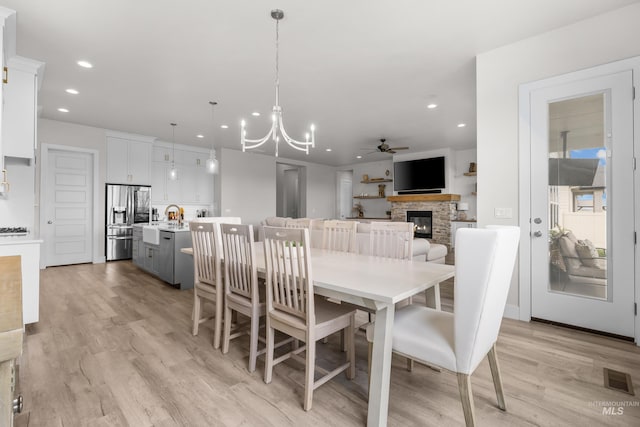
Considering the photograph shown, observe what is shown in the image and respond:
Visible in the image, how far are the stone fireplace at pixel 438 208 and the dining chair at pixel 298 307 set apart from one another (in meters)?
6.59

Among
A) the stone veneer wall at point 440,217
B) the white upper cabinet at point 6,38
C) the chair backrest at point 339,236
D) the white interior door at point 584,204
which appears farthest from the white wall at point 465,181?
the white upper cabinet at point 6,38

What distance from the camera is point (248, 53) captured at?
3.07 metres

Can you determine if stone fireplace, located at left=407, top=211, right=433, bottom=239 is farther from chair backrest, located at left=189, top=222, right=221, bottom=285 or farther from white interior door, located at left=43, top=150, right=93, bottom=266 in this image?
white interior door, located at left=43, top=150, right=93, bottom=266

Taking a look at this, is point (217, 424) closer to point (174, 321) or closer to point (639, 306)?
point (174, 321)

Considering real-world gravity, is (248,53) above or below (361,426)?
above

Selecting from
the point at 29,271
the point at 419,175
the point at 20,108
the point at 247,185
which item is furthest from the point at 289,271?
the point at 419,175

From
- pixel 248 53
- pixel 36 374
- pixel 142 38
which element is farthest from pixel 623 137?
pixel 36 374

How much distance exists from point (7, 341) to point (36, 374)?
1.99 metres

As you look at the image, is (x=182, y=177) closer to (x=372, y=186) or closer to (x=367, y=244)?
(x=372, y=186)

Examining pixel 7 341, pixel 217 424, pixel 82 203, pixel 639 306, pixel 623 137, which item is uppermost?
pixel 623 137

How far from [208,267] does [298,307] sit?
3.53 feet

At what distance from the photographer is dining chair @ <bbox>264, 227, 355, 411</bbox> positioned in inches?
64.2

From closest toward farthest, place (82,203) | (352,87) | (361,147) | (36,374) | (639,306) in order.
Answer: (36,374) → (639,306) → (352,87) → (82,203) → (361,147)

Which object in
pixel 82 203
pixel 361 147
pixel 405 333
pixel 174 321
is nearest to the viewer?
pixel 405 333
